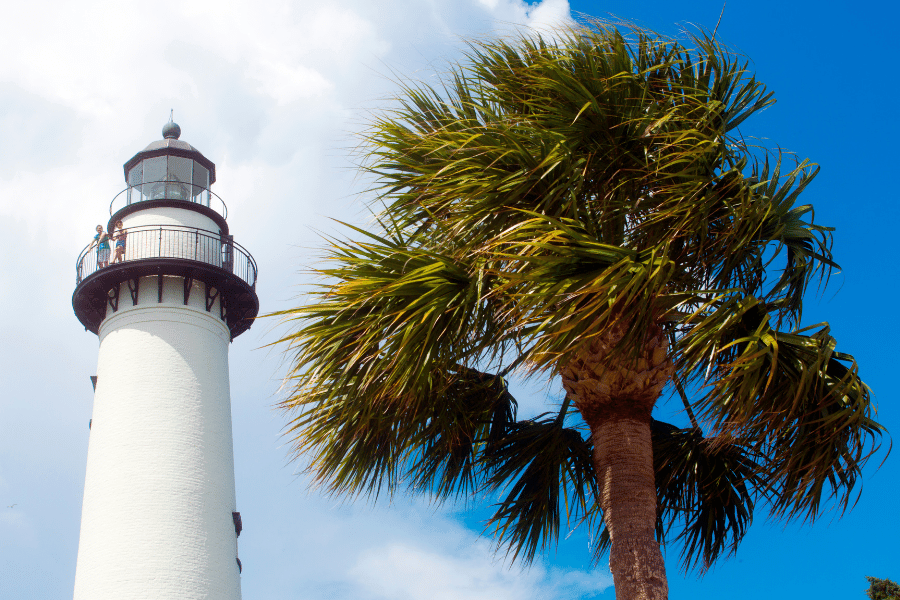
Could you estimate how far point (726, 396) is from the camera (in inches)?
184

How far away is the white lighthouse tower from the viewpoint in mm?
11852

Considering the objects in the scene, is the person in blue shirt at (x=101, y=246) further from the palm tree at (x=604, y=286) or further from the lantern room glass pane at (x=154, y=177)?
the palm tree at (x=604, y=286)

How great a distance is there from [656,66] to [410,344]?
2.32 meters

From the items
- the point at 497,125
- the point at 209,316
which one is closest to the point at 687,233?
the point at 497,125

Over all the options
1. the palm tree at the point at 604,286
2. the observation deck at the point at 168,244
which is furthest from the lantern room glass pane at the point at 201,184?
the palm tree at the point at 604,286

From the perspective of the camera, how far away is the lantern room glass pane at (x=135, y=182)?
1577 cm

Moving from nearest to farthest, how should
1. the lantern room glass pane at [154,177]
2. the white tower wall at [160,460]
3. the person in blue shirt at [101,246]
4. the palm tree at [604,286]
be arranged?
the palm tree at [604,286], the white tower wall at [160,460], the person in blue shirt at [101,246], the lantern room glass pane at [154,177]

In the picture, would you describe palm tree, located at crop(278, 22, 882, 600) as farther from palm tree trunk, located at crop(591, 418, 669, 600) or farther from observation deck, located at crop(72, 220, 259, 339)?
observation deck, located at crop(72, 220, 259, 339)

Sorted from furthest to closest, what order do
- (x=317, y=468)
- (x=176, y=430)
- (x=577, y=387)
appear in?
(x=176, y=430), (x=317, y=468), (x=577, y=387)

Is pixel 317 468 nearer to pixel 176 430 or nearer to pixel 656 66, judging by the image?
pixel 656 66

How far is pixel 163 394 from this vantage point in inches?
512

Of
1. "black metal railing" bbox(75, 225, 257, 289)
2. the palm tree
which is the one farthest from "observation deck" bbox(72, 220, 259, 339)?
the palm tree

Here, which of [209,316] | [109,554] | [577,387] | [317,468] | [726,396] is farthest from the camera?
[209,316]

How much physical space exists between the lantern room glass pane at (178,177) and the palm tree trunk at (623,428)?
12135 mm
